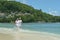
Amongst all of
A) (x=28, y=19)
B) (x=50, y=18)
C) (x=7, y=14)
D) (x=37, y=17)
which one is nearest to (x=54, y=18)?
(x=50, y=18)

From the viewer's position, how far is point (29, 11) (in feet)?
517

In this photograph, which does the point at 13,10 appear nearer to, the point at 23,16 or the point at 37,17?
the point at 23,16

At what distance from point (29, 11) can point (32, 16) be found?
32.9 ft

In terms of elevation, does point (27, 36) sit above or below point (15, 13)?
above

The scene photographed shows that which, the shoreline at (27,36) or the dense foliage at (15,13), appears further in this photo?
the dense foliage at (15,13)

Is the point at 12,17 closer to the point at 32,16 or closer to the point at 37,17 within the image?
the point at 32,16

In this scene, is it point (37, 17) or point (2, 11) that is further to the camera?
point (37, 17)

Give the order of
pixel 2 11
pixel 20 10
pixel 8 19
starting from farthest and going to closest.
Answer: pixel 20 10
pixel 2 11
pixel 8 19

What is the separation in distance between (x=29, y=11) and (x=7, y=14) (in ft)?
68.6

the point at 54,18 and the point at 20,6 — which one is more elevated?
the point at 20,6

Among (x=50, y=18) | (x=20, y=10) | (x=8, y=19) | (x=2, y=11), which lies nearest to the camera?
(x=8, y=19)

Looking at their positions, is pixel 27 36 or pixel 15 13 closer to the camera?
pixel 27 36

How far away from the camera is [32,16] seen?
149 m

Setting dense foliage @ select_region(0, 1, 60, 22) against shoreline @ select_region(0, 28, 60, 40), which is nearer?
shoreline @ select_region(0, 28, 60, 40)
